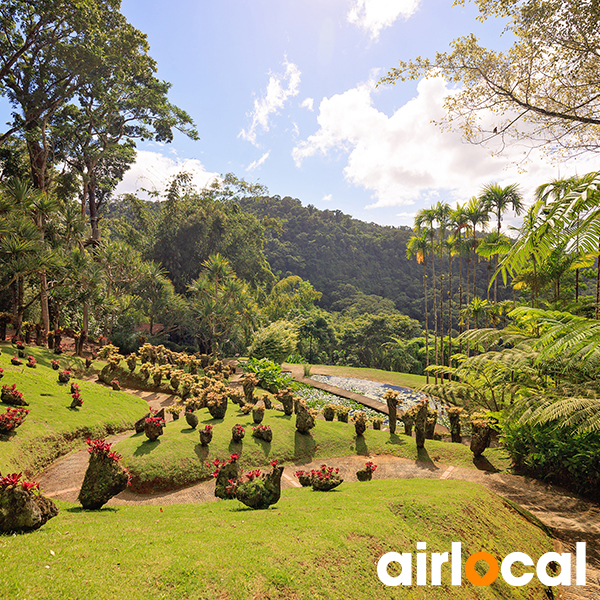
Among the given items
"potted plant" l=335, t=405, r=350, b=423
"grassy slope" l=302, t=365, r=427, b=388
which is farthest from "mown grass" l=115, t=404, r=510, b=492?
"grassy slope" l=302, t=365, r=427, b=388

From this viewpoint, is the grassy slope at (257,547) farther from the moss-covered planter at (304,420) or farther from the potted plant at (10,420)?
the moss-covered planter at (304,420)

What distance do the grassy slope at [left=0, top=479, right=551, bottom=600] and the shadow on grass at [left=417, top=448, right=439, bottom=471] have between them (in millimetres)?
3453

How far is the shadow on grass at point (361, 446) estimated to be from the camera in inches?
397

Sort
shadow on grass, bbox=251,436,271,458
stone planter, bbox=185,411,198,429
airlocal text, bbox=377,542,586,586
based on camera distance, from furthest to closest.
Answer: stone planter, bbox=185,411,198,429
shadow on grass, bbox=251,436,271,458
airlocal text, bbox=377,542,586,586

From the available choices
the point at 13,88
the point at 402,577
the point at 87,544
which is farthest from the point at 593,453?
the point at 13,88

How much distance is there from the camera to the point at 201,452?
8461mm

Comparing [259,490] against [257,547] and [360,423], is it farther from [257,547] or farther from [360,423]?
[360,423]

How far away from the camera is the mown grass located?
25.3ft

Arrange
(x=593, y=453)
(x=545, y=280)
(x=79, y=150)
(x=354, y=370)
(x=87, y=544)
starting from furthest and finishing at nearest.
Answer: (x=354, y=370) → (x=79, y=150) → (x=545, y=280) → (x=593, y=453) → (x=87, y=544)

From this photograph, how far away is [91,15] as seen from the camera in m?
16.3

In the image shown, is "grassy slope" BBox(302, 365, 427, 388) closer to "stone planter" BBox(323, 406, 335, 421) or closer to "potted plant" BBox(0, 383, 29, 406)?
"stone planter" BBox(323, 406, 335, 421)

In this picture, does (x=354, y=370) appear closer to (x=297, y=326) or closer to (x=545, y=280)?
(x=297, y=326)

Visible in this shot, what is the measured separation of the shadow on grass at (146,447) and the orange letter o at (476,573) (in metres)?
7.33

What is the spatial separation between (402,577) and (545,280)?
14.2 meters
